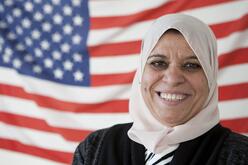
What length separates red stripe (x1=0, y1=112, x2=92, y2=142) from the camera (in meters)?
2.37

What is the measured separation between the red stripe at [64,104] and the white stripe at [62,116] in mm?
22

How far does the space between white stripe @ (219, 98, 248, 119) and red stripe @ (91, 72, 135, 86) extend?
19.0 inches

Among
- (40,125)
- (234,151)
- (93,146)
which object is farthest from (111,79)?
(234,151)

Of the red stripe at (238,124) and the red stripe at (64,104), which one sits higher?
the red stripe at (64,104)

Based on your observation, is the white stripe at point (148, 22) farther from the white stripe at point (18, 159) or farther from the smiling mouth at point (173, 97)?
the smiling mouth at point (173, 97)

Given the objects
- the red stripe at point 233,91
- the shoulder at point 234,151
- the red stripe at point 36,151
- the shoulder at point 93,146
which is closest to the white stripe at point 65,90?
the red stripe at point 36,151

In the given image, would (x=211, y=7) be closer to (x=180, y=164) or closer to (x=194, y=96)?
(x=194, y=96)

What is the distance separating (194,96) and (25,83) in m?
1.36

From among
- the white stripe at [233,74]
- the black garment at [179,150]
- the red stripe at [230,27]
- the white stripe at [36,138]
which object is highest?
the red stripe at [230,27]

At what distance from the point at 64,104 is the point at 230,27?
0.98 meters

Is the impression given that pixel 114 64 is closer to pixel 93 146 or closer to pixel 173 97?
pixel 93 146

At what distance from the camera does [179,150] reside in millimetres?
1262

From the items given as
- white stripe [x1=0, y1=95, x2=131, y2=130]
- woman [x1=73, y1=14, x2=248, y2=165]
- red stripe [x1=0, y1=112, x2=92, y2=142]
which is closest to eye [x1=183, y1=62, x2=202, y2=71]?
woman [x1=73, y1=14, x2=248, y2=165]

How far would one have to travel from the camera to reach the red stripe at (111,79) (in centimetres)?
222
